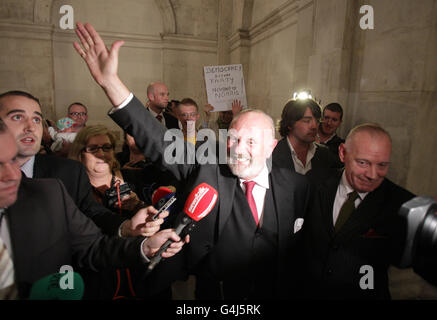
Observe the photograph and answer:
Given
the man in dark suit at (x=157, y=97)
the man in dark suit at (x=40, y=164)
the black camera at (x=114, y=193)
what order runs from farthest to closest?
the man in dark suit at (x=157, y=97) < the black camera at (x=114, y=193) < the man in dark suit at (x=40, y=164)

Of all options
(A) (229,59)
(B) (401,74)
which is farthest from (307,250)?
(A) (229,59)

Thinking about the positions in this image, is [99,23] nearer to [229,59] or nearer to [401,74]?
[229,59]

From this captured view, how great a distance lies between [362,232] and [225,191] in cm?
80

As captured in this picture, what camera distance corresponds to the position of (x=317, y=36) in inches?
149

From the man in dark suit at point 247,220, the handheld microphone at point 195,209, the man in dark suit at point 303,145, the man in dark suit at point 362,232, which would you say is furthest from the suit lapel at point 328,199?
the man in dark suit at point 303,145

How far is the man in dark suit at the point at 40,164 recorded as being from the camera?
1.46 metres

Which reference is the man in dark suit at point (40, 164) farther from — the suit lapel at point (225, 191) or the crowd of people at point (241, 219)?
the suit lapel at point (225, 191)

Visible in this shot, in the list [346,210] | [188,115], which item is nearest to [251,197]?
[346,210]

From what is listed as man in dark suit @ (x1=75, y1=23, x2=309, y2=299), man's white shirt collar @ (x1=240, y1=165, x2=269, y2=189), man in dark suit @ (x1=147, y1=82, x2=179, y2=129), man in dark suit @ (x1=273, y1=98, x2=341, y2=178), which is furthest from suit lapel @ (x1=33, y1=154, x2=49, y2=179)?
man in dark suit @ (x1=147, y1=82, x2=179, y2=129)

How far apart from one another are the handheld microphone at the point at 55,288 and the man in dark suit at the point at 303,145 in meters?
1.84

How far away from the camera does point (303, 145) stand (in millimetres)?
2564

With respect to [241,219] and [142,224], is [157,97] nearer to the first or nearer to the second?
[142,224]
